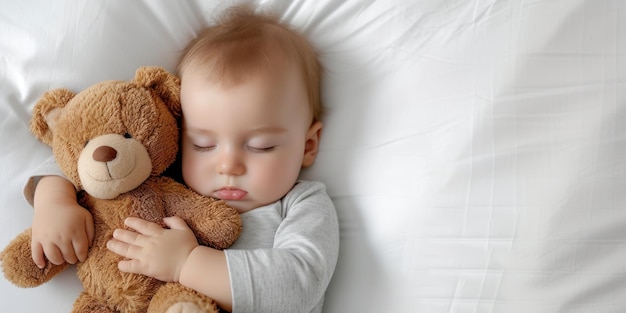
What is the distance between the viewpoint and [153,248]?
3.33 feet

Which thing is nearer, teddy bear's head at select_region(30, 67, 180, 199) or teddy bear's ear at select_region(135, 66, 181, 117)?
teddy bear's head at select_region(30, 67, 180, 199)

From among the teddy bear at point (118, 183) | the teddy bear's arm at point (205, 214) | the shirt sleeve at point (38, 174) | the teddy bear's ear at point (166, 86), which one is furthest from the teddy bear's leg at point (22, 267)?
the teddy bear's ear at point (166, 86)

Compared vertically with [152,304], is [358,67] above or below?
above

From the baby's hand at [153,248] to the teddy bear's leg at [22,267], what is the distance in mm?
121

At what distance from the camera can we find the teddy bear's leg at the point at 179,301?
3.10 feet

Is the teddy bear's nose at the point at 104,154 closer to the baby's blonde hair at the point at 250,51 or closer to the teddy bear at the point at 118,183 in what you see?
the teddy bear at the point at 118,183

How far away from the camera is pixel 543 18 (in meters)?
1.09

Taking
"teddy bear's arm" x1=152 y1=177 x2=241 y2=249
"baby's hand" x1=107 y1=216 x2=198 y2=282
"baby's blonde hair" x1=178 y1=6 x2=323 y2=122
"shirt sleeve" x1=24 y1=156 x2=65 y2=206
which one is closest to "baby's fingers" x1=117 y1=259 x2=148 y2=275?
"baby's hand" x1=107 y1=216 x2=198 y2=282

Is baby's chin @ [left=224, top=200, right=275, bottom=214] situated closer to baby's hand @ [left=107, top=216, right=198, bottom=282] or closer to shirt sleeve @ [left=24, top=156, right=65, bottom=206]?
baby's hand @ [left=107, top=216, right=198, bottom=282]

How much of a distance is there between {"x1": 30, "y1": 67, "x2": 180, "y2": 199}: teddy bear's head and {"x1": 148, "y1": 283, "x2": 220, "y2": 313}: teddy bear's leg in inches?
7.2

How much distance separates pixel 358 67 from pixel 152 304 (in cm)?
56

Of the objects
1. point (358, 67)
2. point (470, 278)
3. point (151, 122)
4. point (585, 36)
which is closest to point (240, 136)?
point (151, 122)

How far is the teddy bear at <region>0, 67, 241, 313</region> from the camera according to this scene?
102 cm

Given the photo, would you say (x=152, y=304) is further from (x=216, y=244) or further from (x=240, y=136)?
(x=240, y=136)
